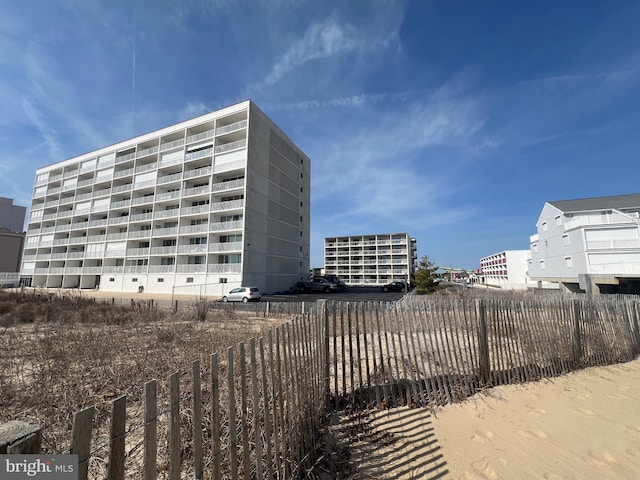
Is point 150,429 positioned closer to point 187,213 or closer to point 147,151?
point 187,213

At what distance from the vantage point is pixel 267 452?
2.51 meters

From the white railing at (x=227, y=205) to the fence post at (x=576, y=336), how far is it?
2753 centimetres

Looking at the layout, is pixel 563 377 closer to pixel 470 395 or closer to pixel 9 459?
pixel 470 395

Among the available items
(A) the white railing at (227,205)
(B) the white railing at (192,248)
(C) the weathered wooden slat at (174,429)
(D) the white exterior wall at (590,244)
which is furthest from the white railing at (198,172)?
(D) the white exterior wall at (590,244)

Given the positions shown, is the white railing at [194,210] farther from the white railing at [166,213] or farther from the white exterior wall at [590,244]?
the white exterior wall at [590,244]

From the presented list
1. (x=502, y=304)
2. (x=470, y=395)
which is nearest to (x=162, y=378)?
(x=470, y=395)

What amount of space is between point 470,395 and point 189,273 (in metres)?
30.7

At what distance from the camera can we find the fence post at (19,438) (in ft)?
3.46

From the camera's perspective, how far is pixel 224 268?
1142 inches

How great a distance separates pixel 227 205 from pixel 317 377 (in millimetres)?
28806

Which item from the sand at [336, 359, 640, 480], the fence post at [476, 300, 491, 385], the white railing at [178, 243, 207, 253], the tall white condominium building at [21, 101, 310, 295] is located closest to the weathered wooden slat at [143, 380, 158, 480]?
the sand at [336, 359, 640, 480]

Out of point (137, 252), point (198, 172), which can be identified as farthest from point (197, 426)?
point (137, 252)

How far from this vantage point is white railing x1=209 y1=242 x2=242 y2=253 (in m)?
28.8

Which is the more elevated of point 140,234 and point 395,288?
point 140,234
